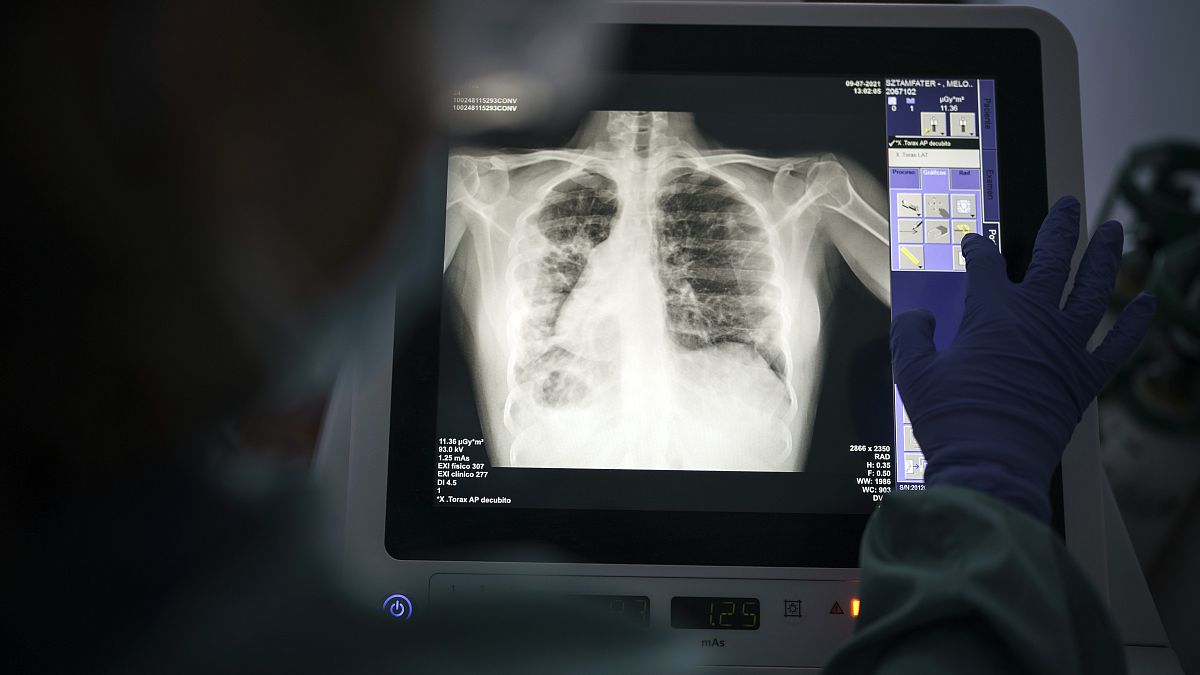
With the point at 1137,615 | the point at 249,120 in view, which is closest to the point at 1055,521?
the point at 1137,615

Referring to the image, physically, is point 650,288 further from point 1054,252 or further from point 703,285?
point 1054,252

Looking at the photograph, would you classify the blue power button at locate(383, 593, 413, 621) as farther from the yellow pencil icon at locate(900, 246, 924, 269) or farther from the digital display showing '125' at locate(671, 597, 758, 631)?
the yellow pencil icon at locate(900, 246, 924, 269)

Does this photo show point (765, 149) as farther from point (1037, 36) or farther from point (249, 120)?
→ point (249, 120)

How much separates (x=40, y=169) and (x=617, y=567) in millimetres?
675

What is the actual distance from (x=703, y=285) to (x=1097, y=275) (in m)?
0.41

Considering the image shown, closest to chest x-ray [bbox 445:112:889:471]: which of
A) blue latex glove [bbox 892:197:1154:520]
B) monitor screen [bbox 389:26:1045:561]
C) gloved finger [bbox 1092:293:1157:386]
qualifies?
monitor screen [bbox 389:26:1045:561]

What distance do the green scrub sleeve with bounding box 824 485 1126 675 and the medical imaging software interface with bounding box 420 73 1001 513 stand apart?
0.83 feet

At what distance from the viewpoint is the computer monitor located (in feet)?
2.89

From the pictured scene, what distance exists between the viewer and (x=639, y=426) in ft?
2.94

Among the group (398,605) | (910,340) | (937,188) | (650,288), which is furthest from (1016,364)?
(398,605)

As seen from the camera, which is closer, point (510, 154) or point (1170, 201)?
point (510, 154)

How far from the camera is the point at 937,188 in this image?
0.92m

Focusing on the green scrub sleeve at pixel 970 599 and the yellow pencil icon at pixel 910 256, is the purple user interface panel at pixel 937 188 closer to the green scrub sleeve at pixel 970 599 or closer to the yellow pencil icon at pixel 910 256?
the yellow pencil icon at pixel 910 256

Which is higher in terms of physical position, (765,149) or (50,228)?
(765,149)
